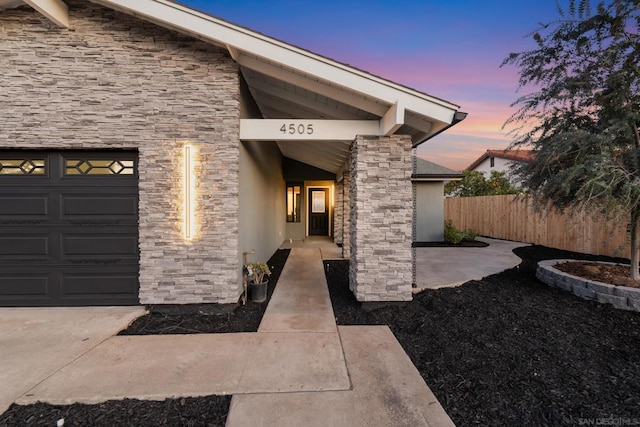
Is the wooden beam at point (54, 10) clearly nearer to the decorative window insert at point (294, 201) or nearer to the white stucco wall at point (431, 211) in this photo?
the decorative window insert at point (294, 201)

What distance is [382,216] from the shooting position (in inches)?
165

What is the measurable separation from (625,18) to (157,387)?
8.45m

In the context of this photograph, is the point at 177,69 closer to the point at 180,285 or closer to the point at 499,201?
the point at 180,285

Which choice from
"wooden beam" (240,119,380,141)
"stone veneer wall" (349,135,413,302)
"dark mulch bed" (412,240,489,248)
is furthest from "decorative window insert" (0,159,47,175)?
"dark mulch bed" (412,240,489,248)

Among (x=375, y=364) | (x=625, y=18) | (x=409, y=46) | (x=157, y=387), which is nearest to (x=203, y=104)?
(x=157, y=387)

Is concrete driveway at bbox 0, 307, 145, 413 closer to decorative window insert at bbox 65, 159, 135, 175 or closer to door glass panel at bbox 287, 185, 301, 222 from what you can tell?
decorative window insert at bbox 65, 159, 135, 175

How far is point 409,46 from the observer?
9.02 m

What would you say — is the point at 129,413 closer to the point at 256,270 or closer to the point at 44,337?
the point at 44,337

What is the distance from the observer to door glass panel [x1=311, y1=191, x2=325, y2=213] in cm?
1262

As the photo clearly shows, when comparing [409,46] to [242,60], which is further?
[409,46]

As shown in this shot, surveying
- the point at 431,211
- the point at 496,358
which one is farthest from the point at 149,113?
the point at 431,211

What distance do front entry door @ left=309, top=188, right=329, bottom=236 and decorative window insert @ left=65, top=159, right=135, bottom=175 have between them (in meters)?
8.78

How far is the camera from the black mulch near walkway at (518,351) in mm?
2150

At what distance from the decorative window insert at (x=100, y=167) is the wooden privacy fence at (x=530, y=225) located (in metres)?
7.35
